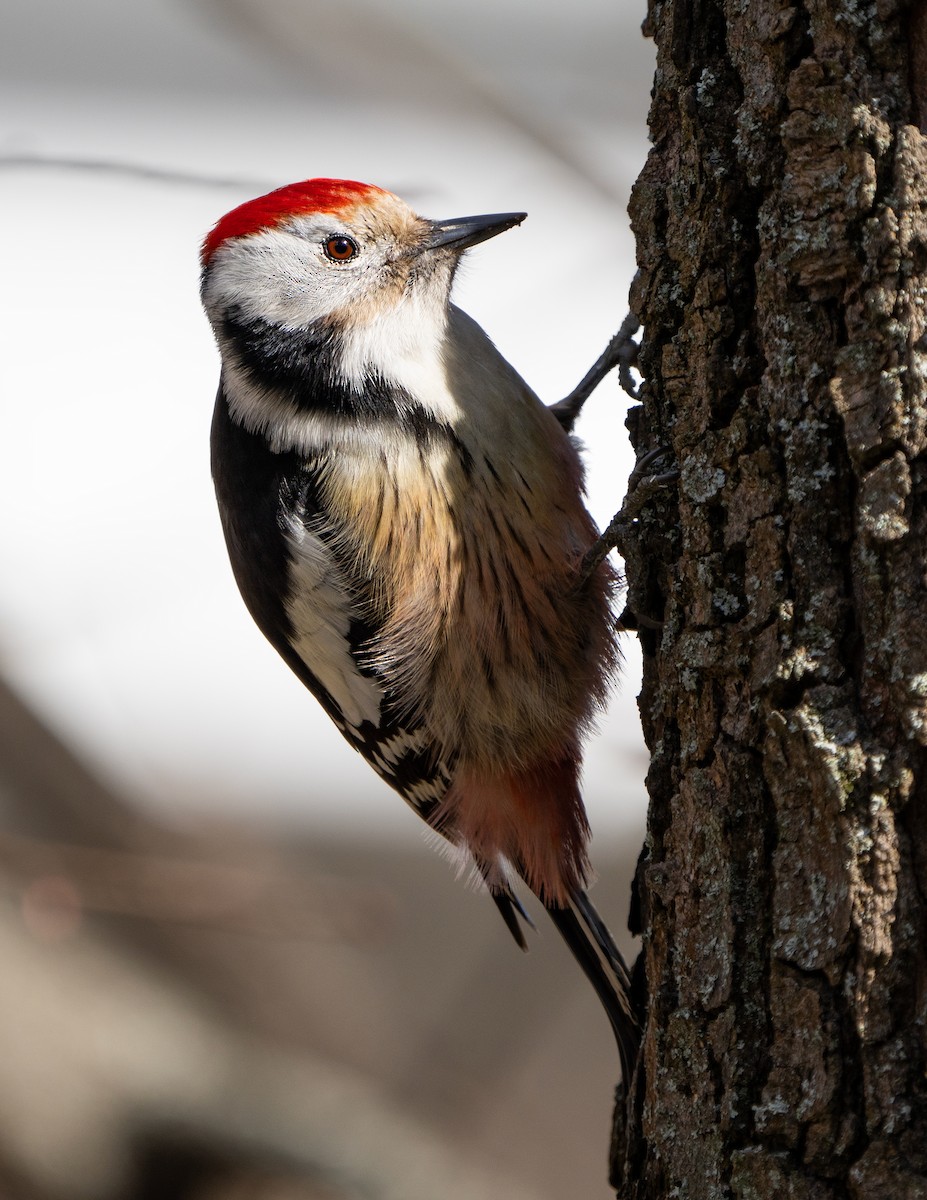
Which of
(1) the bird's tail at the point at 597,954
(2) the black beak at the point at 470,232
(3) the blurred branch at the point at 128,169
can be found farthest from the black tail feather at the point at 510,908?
(3) the blurred branch at the point at 128,169

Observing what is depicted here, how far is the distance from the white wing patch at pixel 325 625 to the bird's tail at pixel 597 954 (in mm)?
636

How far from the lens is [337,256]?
2.83 m

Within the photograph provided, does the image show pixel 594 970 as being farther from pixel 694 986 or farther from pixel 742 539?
pixel 742 539

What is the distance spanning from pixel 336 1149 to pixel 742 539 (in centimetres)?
272

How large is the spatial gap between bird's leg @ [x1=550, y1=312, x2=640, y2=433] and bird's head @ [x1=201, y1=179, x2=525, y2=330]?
0.35 metres

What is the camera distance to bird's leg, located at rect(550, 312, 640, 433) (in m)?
2.62

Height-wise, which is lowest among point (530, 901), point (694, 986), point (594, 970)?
point (694, 986)

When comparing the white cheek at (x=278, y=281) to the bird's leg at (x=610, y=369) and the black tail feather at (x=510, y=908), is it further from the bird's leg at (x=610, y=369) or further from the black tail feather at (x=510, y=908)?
the black tail feather at (x=510, y=908)

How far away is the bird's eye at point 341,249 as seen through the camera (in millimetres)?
2828

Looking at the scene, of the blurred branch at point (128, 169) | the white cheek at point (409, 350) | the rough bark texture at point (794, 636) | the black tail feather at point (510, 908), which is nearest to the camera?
the rough bark texture at point (794, 636)

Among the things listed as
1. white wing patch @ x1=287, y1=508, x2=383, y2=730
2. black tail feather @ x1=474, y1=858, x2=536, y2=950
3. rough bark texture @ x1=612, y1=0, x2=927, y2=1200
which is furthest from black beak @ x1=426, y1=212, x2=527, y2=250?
black tail feather @ x1=474, y1=858, x2=536, y2=950

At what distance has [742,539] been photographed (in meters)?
1.67

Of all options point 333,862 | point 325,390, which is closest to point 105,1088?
point 333,862

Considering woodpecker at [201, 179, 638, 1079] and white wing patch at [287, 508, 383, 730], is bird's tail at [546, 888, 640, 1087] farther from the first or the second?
white wing patch at [287, 508, 383, 730]
